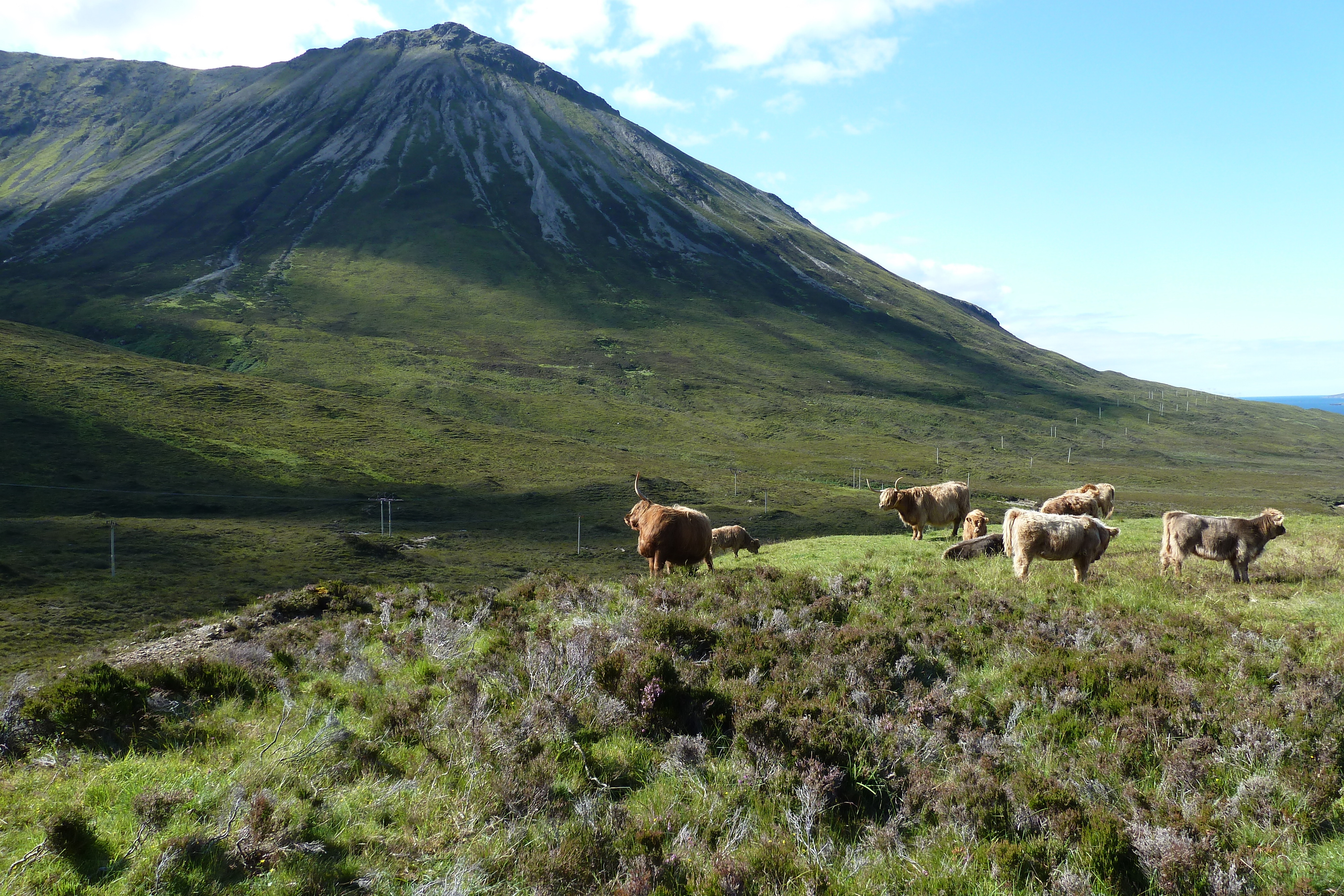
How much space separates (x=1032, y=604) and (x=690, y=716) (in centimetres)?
585

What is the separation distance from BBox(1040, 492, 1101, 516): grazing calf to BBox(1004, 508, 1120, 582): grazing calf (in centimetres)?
1063

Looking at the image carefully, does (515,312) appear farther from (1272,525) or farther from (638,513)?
(1272,525)

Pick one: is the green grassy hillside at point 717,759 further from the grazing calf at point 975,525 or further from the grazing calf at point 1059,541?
the grazing calf at point 975,525

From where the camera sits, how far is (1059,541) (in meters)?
14.0

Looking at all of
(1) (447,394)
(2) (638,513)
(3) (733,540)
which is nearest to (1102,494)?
(3) (733,540)

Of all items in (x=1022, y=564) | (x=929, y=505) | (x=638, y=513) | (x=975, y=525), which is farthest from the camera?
(x=929, y=505)

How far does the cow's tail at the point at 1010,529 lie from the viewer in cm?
1512

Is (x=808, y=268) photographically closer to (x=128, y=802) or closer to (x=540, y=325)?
(x=540, y=325)

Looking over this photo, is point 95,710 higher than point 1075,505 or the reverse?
the reverse

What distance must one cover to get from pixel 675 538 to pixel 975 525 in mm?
11625

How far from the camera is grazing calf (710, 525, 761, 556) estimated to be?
85.1ft

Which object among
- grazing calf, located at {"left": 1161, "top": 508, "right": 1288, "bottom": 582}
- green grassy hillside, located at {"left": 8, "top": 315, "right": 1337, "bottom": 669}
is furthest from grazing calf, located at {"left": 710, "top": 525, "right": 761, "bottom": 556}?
grazing calf, located at {"left": 1161, "top": 508, "right": 1288, "bottom": 582}

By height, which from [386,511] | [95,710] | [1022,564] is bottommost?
[386,511]

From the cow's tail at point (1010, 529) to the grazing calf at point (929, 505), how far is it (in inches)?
469
